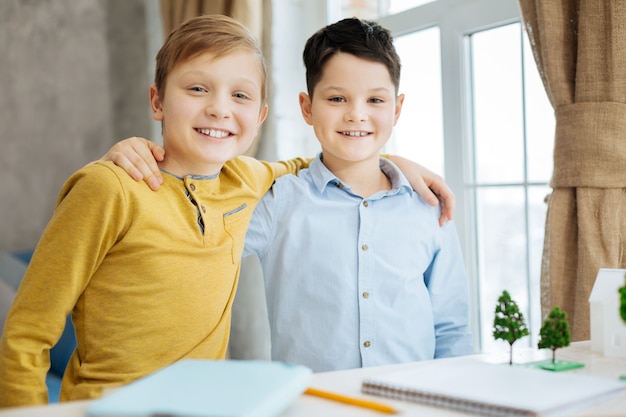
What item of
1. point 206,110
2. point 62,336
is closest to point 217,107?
point 206,110

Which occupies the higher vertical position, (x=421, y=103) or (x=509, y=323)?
(x=421, y=103)

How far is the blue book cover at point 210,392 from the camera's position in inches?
24.5

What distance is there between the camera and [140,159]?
47.0 inches

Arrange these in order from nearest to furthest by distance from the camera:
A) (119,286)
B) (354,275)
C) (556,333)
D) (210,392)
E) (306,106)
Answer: (210,392)
(556,333)
(119,286)
(354,275)
(306,106)

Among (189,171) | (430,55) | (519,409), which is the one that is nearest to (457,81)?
(430,55)

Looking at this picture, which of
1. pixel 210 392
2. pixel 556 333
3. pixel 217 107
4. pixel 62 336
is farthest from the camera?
pixel 62 336

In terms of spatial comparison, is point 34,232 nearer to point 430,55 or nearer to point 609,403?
point 430,55

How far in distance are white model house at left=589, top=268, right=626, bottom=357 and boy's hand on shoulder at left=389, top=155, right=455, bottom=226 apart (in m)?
0.44

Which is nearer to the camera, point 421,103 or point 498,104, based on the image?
point 498,104

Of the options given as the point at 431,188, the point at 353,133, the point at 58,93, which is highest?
the point at 58,93

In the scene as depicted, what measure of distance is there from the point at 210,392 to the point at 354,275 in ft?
2.29

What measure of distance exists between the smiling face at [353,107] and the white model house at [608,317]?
530 millimetres

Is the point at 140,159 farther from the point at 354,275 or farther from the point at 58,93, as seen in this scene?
the point at 58,93

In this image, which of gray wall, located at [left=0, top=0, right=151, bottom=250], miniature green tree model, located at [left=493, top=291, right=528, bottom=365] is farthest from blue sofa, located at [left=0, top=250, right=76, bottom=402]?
miniature green tree model, located at [left=493, top=291, right=528, bottom=365]
